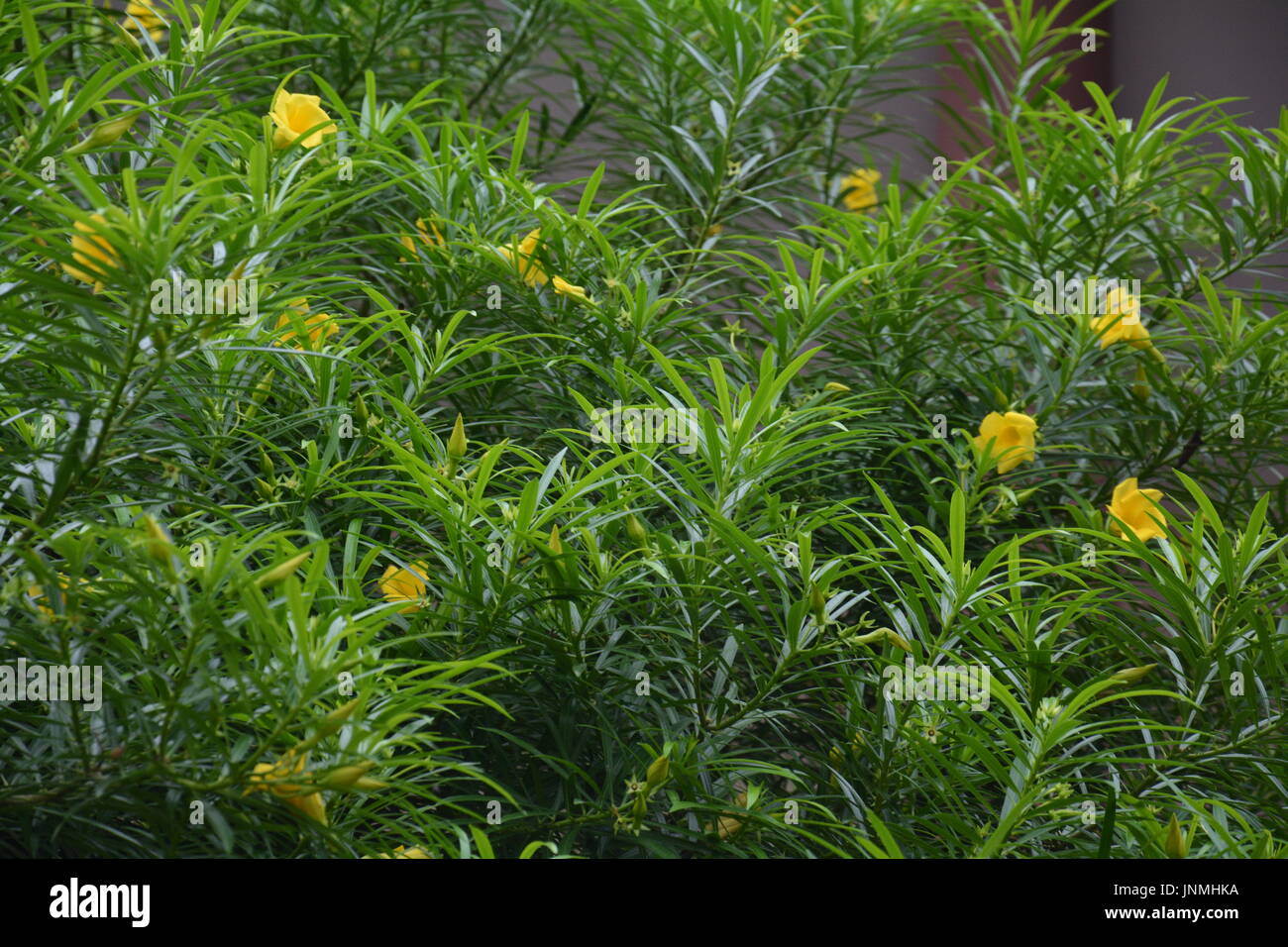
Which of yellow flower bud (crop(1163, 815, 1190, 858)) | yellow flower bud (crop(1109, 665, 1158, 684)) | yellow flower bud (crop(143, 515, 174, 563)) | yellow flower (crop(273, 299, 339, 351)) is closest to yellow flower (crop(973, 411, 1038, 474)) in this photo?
yellow flower bud (crop(1109, 665, 1158, 684))

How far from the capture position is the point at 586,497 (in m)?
0.95

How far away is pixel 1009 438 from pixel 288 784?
0.72 m

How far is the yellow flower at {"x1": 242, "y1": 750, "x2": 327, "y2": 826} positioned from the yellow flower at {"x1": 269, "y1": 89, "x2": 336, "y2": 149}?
22.4 inches

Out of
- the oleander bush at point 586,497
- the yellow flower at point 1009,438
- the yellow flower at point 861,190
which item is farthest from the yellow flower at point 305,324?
the yellow flower at point 861,190

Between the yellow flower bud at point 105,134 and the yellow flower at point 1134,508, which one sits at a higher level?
the yellow flower bud at point 105,134

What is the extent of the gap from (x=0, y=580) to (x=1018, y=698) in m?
0.77

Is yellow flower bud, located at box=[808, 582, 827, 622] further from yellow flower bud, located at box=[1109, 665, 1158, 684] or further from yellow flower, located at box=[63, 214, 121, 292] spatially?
yellow flower, located at box=[63, 214, 121, 292]

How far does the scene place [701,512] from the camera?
0.86 m

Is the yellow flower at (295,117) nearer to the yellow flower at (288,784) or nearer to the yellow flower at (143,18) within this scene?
the yellow flower at (143,18)

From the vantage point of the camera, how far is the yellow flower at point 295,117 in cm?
96

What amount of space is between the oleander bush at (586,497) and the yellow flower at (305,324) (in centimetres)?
2

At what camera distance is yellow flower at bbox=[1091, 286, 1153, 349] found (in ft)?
3.51
